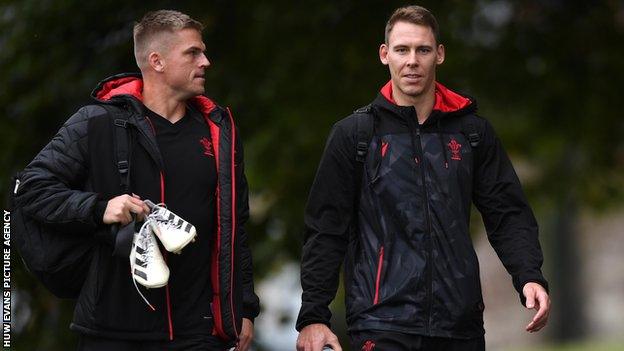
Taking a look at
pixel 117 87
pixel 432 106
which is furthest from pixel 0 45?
pixel 432 106

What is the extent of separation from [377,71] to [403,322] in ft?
18.9

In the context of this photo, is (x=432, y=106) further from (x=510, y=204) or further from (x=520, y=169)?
(x=520, y=169)

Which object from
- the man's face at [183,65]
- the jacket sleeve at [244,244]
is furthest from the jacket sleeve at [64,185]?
the jacket sleeve at [244,244]

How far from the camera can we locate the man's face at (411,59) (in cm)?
643

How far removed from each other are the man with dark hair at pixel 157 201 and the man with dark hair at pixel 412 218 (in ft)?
1.33

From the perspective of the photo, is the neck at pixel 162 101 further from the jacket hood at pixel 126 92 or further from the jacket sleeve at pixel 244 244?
the jacket sleeve at pixel 244 244

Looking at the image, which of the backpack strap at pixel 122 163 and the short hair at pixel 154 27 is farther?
the short hair at pixel 154 27

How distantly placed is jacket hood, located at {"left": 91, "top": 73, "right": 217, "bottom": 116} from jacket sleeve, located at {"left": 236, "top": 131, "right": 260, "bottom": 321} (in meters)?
0.24

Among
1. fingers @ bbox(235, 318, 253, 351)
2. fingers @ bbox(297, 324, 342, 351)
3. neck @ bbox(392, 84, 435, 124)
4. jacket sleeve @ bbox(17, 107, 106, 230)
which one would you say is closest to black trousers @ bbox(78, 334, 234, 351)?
fingers @ bbox(235, 318, 253, 351)

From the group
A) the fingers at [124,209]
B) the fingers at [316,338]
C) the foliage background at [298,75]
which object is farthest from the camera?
the foliage background at [298,75]

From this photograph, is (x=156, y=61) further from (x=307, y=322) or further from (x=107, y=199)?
(x=307, y=322)

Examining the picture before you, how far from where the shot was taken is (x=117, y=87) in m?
6.48

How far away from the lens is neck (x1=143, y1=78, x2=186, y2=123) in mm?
6379

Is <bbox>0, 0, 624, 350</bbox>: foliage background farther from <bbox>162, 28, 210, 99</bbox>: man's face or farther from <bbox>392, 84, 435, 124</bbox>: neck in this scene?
<bbox>392, 84, 435, 124</bbox>: neck
